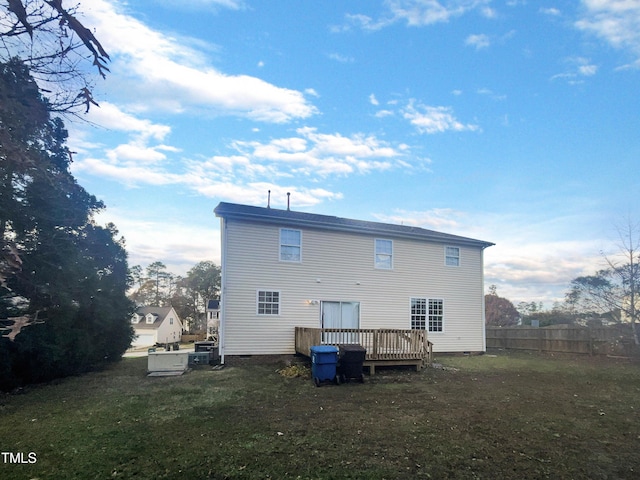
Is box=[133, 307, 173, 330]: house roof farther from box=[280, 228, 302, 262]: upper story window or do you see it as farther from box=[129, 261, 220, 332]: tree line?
box=[280, 228, 302, 262]: upper story window

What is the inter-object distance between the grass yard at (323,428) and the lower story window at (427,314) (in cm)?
559

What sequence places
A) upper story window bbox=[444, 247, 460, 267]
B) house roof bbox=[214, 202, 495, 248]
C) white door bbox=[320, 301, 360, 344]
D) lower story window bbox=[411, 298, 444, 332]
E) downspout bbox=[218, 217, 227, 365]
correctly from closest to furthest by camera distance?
downspout bbox=[218, 217, 227, 365] → house roof bbox=[214, 202, 495, 248] → white door bbox=[320, 301, 360, 344] → lower story window bbox=[411, 298, 444, 332] → upper story window bbox=[444, 247, 460, 267]

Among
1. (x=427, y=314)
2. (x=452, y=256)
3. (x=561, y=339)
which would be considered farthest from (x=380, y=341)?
(x=561, y=339)

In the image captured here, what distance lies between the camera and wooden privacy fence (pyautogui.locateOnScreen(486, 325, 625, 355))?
15.7 m

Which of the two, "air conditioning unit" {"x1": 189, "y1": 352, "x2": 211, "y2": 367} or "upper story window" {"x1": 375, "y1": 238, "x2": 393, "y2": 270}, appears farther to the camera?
"upper story window" {"x1": 375, "y1": 238, "x2": 393, "y2": 270}

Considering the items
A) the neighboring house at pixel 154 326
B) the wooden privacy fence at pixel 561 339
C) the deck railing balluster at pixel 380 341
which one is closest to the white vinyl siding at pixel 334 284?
the deck railing balluster at pixel 380 341

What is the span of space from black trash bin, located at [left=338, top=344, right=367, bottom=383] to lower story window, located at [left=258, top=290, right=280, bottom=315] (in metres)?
4.26

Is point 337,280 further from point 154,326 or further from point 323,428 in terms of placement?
point 154,326

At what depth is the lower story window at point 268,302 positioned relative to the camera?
13.5 m

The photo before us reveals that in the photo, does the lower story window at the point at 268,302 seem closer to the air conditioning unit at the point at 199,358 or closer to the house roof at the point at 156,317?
the air conditioning unit at the point at 199,358

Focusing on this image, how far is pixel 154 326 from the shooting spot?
1686 inches

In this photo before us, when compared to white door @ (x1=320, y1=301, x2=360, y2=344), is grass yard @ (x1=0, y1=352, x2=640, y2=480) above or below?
below

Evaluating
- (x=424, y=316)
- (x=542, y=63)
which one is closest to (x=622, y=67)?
(x=542, y=63)

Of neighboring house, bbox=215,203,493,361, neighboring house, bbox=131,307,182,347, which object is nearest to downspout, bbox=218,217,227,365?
neighboring house, bbox=215,203,493,361
